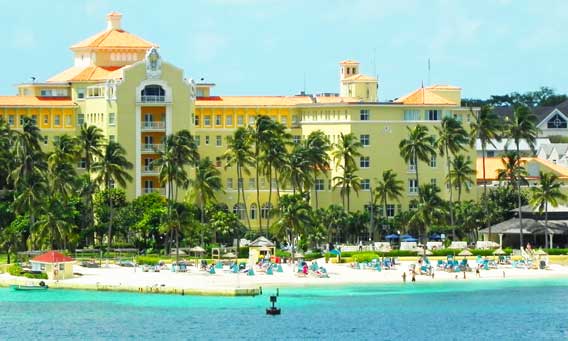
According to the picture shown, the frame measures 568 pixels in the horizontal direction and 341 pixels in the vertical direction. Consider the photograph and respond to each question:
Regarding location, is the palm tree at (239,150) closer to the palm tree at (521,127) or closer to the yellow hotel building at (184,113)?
the yellow hotel building at (184,113)

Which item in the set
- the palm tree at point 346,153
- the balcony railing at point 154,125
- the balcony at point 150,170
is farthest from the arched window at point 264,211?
the balcony railing at point 154,125

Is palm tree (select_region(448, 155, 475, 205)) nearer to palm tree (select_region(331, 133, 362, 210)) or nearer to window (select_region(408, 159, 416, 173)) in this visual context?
window (select_region(408, 159, 416, 173))

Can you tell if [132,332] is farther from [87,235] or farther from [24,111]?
[24,111]

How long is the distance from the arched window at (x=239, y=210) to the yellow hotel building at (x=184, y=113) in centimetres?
90

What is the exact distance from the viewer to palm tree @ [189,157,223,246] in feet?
536

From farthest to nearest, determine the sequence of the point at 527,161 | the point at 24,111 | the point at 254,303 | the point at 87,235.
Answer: the point at 527,161
the point at 24,111
the point at 87,235
the point at 254,303

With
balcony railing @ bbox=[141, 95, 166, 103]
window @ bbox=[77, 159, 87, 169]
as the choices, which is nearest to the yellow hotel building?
balcony railing @ bbox=[141, 95, 166, 103]

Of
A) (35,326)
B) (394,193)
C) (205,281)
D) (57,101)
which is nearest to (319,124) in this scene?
(394,193)

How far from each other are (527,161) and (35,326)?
254 feet

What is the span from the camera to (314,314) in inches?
5187

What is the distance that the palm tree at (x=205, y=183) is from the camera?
163 m

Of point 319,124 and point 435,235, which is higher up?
point 319,124

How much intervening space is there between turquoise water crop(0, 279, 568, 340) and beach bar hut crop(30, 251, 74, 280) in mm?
3181

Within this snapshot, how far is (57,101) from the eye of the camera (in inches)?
7116
